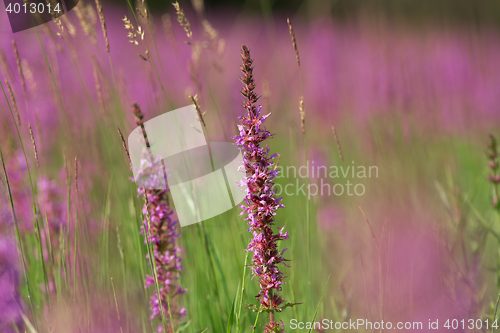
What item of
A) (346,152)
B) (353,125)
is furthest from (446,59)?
(346,152)

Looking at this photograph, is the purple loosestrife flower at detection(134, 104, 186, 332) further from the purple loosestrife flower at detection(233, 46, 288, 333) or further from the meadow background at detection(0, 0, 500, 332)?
the purple loosestrife flower at detection(233, 46, 288, 333)

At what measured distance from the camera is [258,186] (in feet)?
3.40

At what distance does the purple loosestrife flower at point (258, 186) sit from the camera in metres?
1.02

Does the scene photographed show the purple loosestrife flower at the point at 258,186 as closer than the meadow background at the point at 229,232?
Yes

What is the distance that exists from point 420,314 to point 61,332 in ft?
4.38

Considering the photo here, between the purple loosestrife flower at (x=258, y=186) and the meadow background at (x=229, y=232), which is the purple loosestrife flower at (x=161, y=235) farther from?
the purple loosestrife flower at (x=258, y=186)

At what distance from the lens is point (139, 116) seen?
1.41 m

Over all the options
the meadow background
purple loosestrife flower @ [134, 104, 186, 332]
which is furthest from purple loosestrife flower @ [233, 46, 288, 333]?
purple loosestrife flower @ [134, 104, 186, 332]

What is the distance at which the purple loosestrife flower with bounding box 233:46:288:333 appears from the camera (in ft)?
3.35

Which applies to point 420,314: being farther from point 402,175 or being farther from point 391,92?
point 391,92

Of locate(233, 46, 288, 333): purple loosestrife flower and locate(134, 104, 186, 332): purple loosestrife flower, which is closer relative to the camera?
locate(233, 46, 288, 333): purple loosestrife flower

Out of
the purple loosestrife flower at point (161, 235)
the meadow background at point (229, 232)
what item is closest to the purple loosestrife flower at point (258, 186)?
the meadow background at point (229, 232)

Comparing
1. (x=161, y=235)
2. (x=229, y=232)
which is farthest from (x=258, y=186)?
(x=229, y=232)

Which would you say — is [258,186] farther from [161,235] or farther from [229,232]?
[229,232]
